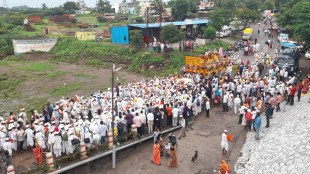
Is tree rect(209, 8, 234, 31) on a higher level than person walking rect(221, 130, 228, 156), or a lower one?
higher

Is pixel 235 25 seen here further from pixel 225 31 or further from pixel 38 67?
pixel 38 67

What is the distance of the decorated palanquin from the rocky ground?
7137 mm

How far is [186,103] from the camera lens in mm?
16547

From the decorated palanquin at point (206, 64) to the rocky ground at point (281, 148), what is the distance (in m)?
7.14

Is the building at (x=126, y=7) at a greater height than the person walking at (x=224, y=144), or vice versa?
the building at (x=126, y=7)

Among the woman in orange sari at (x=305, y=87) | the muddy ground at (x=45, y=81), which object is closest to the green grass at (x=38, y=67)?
the muddy ground at (x=45, y=81)

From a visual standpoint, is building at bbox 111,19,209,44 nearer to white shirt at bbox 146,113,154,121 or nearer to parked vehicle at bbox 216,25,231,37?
parked vehicle at bbox 216,25,231,37

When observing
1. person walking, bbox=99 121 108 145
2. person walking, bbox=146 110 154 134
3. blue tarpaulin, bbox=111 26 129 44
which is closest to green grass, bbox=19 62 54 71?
blue tarpaulin, bbox=111 26 129 44

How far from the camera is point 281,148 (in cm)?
1302

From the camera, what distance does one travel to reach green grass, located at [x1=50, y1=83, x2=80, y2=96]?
83.4 ft

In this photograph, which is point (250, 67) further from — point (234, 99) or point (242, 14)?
point (242, 14)

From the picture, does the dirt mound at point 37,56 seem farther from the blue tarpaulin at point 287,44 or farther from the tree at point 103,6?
the tree at point 103,6

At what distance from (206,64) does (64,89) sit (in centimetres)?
1222

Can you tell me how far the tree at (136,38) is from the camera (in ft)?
109
